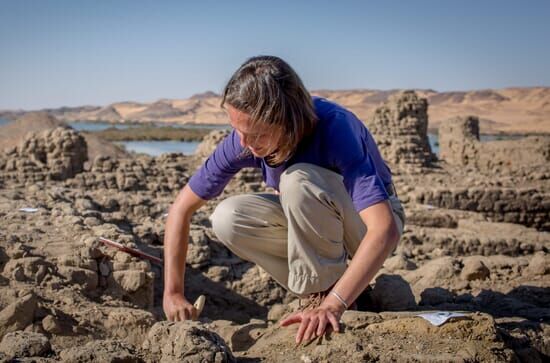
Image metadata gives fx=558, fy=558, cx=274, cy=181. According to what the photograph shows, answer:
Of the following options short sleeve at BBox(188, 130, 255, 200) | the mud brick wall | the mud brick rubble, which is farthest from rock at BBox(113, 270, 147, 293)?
the mud brick wall

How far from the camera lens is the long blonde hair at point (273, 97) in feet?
7.65

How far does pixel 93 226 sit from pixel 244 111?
311cm

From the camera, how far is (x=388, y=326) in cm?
242

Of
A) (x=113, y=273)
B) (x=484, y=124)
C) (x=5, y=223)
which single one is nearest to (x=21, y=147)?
(x=5, y=223)

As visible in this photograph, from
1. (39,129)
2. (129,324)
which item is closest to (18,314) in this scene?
(129,324)

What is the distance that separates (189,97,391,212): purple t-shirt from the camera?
2.42 metres

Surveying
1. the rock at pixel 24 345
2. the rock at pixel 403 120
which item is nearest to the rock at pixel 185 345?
the rock at pixel 24 345

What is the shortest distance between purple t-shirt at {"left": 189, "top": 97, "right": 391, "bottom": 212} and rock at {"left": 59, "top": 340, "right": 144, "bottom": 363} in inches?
36.2

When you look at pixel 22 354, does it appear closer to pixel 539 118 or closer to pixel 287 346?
pixel 287 346

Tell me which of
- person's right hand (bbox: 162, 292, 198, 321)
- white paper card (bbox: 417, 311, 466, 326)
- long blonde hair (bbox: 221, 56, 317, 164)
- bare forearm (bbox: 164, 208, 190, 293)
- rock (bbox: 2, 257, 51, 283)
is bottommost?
rock (bbox: 2, 257, 51, 283)

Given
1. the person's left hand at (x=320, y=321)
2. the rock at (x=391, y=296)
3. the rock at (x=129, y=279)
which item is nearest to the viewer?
the person's left hand at (x=320, y=321)

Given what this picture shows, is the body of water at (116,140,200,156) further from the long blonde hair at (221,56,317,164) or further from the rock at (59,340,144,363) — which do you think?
the rock at (59,340,144,363)

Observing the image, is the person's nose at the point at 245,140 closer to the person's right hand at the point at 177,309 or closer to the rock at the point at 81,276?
the person's right hand at the point at 177,309

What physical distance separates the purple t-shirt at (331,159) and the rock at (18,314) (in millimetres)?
1121
